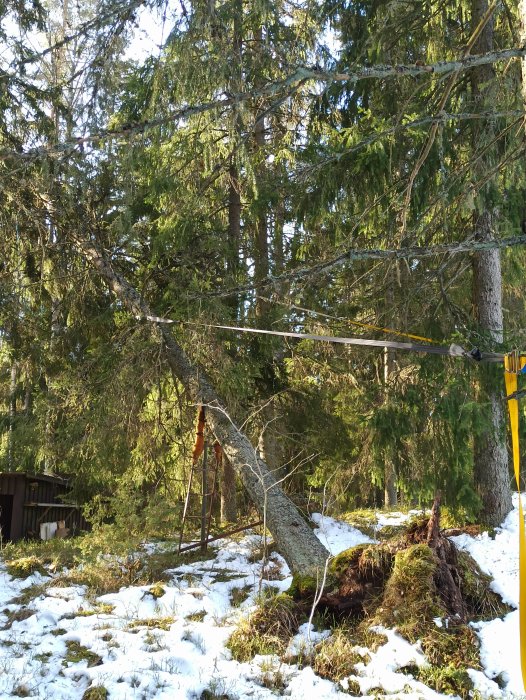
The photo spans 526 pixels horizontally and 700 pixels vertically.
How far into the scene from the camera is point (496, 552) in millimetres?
7023

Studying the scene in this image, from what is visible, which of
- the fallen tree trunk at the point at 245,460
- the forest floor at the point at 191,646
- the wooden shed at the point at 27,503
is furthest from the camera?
the wooden shed at the point at 27,503

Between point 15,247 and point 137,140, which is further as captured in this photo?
point 15,247

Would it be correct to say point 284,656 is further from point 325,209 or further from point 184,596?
point 325,209

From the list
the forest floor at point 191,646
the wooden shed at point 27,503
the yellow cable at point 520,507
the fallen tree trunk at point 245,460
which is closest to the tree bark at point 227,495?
the fallen tree trunk at point 245,460

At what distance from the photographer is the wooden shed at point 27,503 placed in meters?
15.5

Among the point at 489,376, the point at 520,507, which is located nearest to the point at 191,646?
the point at 520,507

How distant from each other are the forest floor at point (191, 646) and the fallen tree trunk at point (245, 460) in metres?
0.51

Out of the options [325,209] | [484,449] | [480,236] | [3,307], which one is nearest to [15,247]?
[3,307]

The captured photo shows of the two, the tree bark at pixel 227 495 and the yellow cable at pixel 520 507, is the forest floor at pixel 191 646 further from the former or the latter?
the tree bark at pixel 227 495

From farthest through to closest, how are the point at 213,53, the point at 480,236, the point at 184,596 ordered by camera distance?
1. the point at 480,236
2. the point at 184,596
3. the point at 213,53

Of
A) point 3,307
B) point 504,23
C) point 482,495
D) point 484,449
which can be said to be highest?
point 504,23

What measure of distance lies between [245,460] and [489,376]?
3.44 meters

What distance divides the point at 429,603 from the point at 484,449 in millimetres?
3565

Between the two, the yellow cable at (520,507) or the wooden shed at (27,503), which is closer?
the yellow cable at (520,507)
